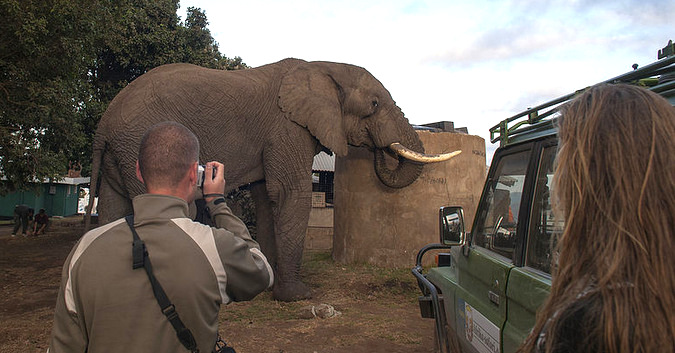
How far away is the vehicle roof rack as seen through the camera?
1.97 metres

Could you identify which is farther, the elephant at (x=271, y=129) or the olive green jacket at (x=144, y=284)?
the elephant at (x=271, y=129)

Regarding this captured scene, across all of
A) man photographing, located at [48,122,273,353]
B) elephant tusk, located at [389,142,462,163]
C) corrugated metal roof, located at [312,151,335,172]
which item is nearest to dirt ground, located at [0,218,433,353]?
elephant tusk, located at [389,142,462,163]

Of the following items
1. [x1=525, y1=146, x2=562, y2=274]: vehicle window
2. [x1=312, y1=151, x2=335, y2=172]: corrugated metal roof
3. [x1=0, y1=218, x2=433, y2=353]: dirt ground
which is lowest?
[x1=0, y1=218, x2=433, y2=353]: dirt ground

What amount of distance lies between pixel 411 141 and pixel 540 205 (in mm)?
6010

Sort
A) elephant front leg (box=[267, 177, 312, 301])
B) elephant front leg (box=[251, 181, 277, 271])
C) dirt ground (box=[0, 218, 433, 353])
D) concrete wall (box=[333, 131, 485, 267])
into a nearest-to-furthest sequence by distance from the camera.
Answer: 1. dirt ground (box=[0, 218, 433, 353])
2. elephant front leg (box=[267, 177, 312, 301])
3. elephant front leg (box=[251, 181, 277, 271])
4. concrete wall (box=[333, 131, 485, 267])

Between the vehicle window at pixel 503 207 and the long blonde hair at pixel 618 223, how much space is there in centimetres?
142

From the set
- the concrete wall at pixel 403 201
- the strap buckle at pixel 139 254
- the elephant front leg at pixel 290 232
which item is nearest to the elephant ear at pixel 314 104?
the elephant front leg at pixel 290 232

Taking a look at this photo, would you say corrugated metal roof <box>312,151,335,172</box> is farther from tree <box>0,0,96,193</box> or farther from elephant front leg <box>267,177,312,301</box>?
elephant front leg <box>267,177,312,301</box>

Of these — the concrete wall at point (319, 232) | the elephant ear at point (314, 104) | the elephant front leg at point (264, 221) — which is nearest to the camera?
the elephant ear at point (314, 104)

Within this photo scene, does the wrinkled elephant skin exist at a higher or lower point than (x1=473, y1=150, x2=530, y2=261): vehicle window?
higher

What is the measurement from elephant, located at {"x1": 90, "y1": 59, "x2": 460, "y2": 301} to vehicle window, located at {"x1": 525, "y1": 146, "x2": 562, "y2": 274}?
496cm

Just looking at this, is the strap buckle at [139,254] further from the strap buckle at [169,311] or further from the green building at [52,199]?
the green building at [52,199]

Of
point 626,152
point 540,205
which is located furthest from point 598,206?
point 540,205

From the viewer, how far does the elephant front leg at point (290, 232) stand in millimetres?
6973
